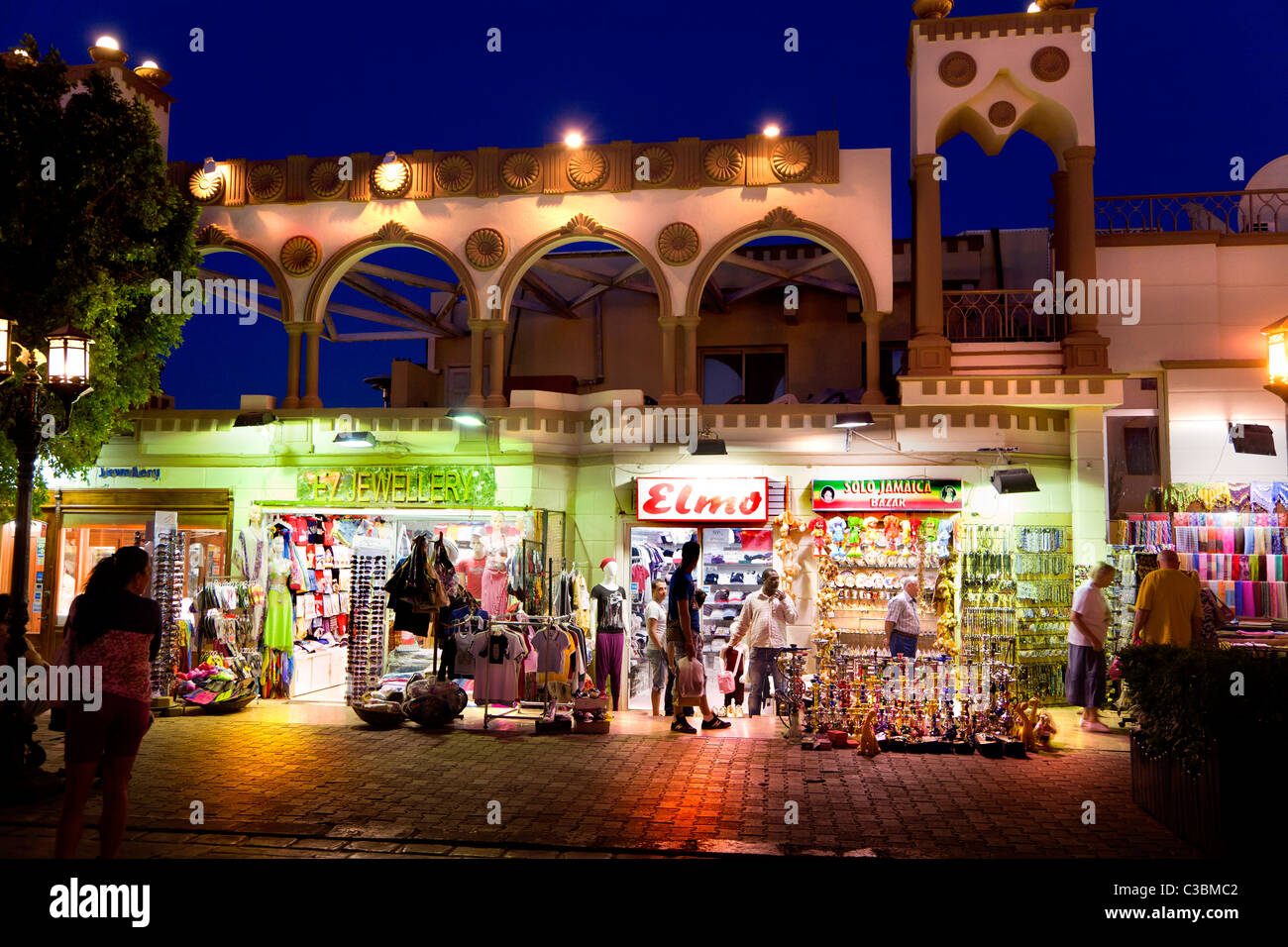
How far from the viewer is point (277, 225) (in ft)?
46.9

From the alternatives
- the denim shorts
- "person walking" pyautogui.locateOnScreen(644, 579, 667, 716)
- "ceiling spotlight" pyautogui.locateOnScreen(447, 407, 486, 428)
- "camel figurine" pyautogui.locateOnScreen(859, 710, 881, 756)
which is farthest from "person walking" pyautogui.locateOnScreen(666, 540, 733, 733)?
"ceiling spotlight" pyautogui.locateOnScreen(447, 407, 486, 428)

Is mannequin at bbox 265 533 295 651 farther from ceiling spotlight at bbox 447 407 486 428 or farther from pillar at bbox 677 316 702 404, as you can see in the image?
pillar at bbox 677 316 702 404

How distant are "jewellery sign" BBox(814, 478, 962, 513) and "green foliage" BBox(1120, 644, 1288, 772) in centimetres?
516

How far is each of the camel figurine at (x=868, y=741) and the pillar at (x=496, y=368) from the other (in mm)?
6813

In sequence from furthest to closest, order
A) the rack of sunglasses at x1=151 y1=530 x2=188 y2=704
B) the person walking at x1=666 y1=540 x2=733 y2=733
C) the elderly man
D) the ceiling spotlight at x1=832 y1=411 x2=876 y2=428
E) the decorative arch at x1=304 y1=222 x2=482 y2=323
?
the decorative arch at x1=304 y1=222 x2=482 y2=323 → the ceiling spotlight at x1=832 y1=411 x2=876 y2=428 → the rack of sunglasses at x1=151 y1=530 x2=188 y2=704 → the elderly man → the person walking at x1=666 y1=540 x2=733 y2=733

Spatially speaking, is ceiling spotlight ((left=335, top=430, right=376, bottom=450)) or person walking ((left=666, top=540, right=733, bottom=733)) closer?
person walking ((left=666, top=540, right=733, bottom=733))

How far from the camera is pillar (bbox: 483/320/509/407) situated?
13.4 m

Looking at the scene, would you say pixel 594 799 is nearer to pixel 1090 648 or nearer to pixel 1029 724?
pixel 1029 724

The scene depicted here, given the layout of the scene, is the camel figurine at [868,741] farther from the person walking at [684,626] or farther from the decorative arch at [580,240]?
the decorative arch at [580,240]

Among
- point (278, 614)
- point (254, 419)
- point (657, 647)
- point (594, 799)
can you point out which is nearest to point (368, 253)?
point (254, 419)

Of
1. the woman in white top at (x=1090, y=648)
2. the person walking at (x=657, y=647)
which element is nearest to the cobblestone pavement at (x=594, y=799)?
the woman in white top at (x=1090, y=648)
